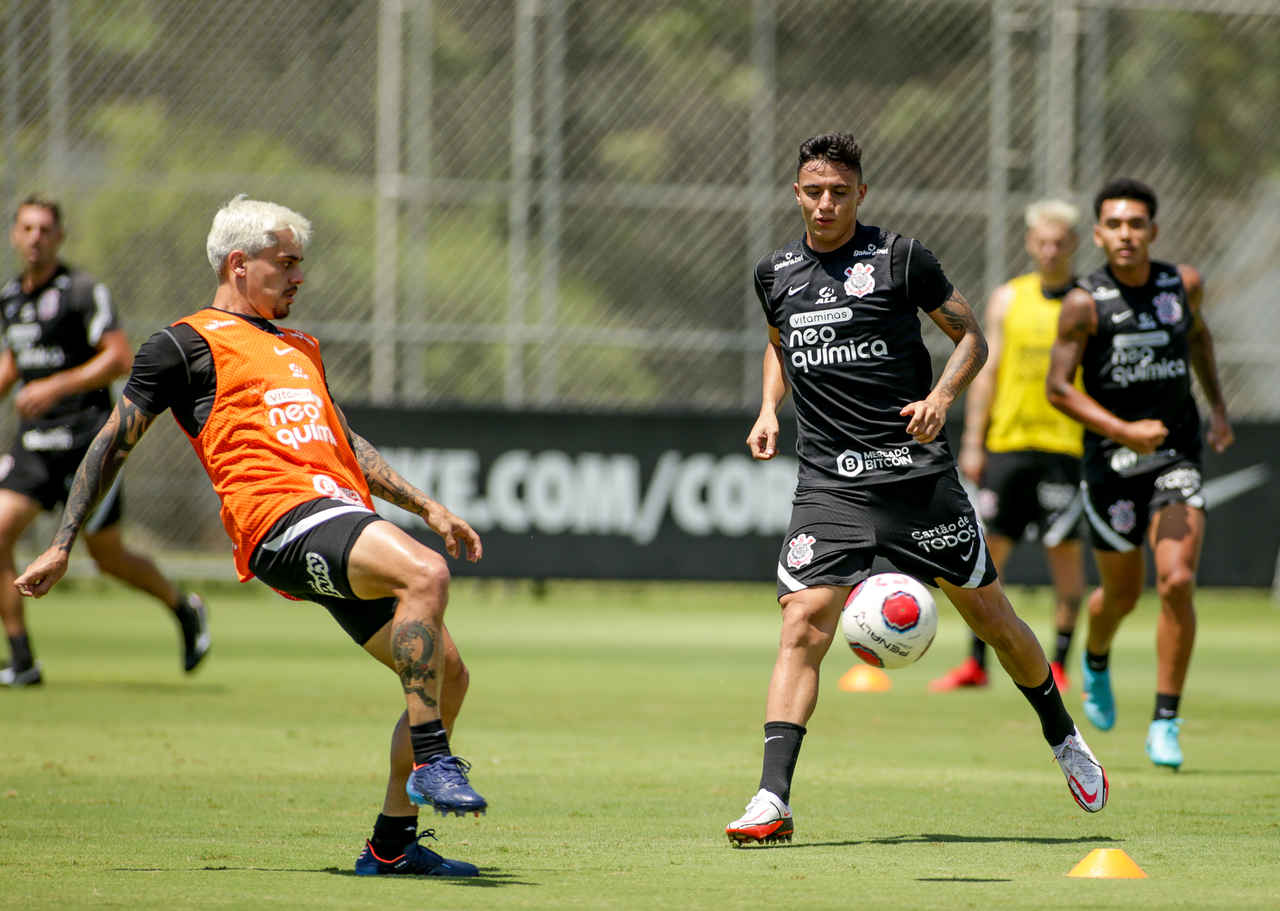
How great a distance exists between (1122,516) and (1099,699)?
1056 mm

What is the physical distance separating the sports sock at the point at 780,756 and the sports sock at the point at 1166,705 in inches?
102

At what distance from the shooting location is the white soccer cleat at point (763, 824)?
5.95m

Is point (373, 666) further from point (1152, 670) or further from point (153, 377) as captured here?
point (153, 377)

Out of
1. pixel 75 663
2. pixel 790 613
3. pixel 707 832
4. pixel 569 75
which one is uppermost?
pixel 569 75

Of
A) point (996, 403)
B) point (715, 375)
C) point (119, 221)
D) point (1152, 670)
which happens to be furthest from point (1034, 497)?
point (119, 221)

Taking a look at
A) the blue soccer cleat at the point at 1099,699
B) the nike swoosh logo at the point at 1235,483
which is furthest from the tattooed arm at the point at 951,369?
the nike swoosh logo at the point at 1235,483

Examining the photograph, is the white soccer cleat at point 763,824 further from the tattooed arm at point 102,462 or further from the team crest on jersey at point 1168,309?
the team crest on jersey at point 1168,309

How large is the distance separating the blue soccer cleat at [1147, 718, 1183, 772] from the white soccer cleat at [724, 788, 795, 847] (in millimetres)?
2683

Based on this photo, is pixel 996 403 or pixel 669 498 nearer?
pixel 996 403

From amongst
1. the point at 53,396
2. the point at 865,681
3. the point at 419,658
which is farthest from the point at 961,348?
the point at 53,396

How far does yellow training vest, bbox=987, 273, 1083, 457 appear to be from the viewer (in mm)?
11945

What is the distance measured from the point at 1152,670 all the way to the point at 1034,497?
91.2 inches

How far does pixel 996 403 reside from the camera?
12117 millimetres

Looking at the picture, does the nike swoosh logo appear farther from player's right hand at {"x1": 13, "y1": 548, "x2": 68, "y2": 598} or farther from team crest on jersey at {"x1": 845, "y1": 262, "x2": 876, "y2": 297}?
player's right hand at {"x1": 13, "y1": 548, "x2": 68, "y2": 598}
